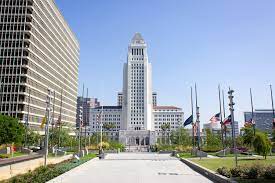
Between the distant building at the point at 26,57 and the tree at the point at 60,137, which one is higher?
the distant building at the point at 26,57

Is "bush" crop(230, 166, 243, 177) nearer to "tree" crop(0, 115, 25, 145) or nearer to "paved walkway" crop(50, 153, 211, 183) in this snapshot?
"paved walkway" crop(50, 153, 211, 183)

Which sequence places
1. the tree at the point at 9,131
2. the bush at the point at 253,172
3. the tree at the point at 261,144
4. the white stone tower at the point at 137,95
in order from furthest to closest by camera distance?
1. the white stone tower at the point at 137,95
2. the tree at the point at 9,131
3. the tree at the point at 261,144
4. the bush at the point at 253,172

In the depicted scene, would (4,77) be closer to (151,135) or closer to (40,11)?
(40,11)

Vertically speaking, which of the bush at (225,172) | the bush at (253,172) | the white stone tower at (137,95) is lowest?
the bush at (225,172)

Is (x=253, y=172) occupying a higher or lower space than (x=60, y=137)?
lower

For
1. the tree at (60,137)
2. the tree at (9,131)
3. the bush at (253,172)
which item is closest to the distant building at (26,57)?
the tree at (60,137)

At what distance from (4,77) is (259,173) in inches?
3642

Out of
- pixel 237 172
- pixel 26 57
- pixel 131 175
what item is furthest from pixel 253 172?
pixel 26 57

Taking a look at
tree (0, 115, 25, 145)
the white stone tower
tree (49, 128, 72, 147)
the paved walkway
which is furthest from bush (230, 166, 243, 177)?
the white stone tower

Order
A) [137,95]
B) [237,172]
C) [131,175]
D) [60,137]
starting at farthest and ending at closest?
1. [137,95]
2. [60,137]
3. [131,175]
4. [237,172]

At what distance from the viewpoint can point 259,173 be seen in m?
19.7

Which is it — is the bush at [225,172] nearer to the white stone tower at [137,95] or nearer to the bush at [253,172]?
the bush at [253,172]

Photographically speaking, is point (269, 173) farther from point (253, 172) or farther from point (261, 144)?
point (261, 144)

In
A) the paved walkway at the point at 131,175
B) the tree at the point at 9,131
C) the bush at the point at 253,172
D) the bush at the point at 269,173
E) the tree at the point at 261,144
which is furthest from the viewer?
the tree at the point at 9,131
